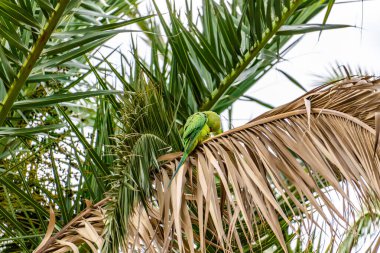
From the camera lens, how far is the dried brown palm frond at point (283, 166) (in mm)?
2158

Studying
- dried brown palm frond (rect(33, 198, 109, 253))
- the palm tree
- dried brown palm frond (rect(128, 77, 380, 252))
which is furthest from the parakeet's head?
dried brown palm frond (rect(33, 198, 109, 253))

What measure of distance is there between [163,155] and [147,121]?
137 millimetres

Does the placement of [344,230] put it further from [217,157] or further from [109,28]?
[109,28]

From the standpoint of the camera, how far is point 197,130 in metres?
2.51

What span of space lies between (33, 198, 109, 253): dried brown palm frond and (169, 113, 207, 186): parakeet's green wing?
1.18ft

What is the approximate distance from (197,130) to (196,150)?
87mm

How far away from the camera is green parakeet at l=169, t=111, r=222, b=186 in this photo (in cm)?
244

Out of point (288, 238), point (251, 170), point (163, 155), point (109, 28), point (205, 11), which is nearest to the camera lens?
point (251, 170)

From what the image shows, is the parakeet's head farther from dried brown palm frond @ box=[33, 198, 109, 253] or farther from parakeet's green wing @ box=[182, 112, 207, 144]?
dried brown palm frond @ box=[33, 198, 109, 253]

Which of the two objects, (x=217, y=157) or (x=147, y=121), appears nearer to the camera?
(x=217, y=157)

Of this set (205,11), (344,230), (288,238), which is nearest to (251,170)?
(344,230)

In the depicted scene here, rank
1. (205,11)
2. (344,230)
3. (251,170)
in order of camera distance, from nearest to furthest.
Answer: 1. (344,230)
2. (251,170)
3. (205,11)

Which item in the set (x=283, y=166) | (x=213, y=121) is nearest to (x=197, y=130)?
(x=213, y=121)

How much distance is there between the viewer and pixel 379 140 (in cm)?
220
